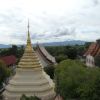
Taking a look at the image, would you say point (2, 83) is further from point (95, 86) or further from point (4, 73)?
point (95, 86)

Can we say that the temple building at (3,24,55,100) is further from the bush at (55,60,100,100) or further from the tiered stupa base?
the bush at (55,60,100,100)

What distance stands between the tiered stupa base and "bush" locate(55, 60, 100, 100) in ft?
10.6

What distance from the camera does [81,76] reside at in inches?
1097

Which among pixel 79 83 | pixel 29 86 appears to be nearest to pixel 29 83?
pixel 29 86

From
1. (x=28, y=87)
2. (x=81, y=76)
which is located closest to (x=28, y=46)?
(x=28, y=87)

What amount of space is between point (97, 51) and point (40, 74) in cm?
1607

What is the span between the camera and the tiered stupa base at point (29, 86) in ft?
112

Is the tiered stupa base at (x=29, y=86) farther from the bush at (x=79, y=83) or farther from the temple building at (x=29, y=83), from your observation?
the bush at (x=79, y=83)

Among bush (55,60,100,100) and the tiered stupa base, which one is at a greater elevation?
bush (55,60,100,100)

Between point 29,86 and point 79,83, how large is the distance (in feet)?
26.4

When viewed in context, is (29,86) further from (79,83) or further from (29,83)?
(79,83)

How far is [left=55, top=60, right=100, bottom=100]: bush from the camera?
80.1 feet

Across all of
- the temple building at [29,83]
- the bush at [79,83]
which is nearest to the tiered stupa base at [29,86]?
the temple building at [29,83]

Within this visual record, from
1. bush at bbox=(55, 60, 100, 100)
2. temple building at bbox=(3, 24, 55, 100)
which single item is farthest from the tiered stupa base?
bush at bbox=(55, 60, 100, 100)
